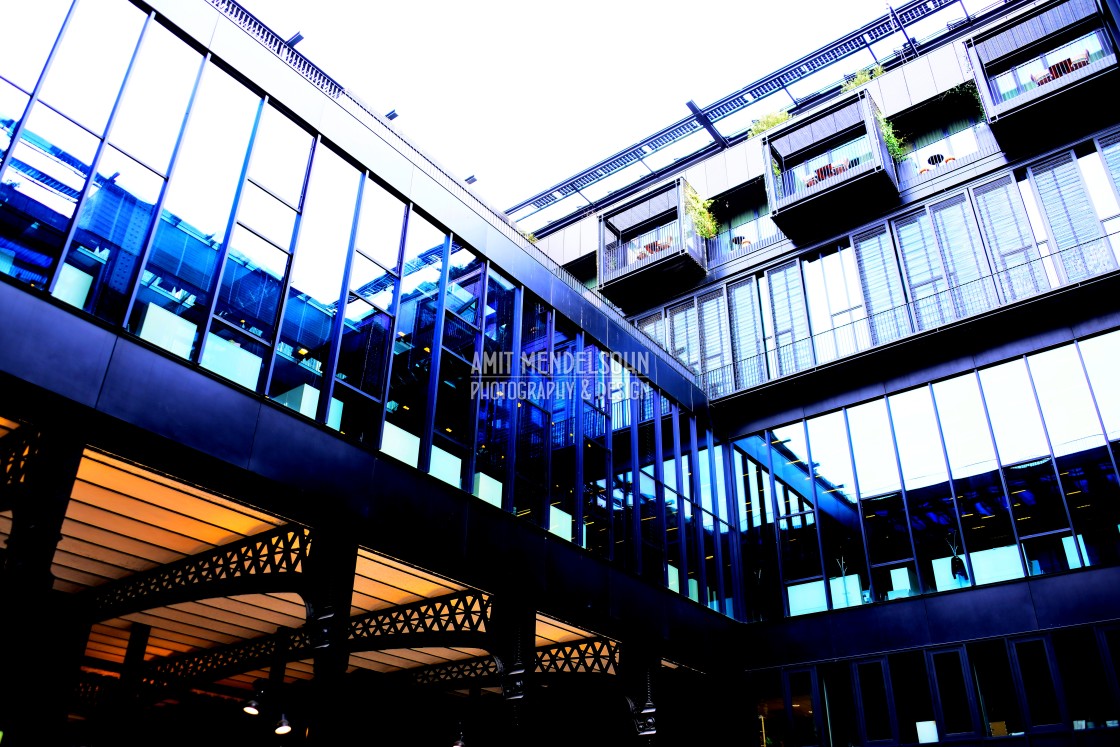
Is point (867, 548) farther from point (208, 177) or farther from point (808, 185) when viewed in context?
point (208, 177)

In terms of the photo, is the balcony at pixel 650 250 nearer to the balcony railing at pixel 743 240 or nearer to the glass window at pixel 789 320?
the balcony railing at pixel 743 240

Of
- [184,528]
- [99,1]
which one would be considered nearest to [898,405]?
[184,528]

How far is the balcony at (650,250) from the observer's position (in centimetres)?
2206

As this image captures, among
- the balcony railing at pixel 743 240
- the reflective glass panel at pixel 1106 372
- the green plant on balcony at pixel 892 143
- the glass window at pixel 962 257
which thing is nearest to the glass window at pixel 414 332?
the balcony railing at pixel 743 240

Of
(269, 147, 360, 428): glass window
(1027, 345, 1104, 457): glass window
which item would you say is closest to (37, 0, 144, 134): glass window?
(269, 147, 360, 428): glass window

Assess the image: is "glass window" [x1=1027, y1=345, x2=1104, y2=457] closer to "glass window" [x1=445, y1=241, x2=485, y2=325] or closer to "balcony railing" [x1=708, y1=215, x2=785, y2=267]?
Answer: "balcony railing" [x1=708, y1=215, x2=785, y2=267]

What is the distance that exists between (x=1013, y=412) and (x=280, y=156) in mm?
13821

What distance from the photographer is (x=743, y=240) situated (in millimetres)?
22500

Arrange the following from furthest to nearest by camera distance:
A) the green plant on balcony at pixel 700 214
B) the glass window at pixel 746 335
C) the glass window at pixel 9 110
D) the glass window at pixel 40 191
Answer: the green plant on balcony at pixel 700 214 < the glass window at pixel 746 335 < the glass window at pixel 9 110 < the glass window at pixel 40 191

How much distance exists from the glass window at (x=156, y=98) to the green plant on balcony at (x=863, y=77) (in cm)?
1711

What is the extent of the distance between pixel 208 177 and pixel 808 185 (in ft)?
47.9

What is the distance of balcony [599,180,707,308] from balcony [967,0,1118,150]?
23.8 ft

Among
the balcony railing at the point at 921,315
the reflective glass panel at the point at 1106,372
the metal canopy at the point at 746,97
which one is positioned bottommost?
the reflective glass panel at the point at 1106,372

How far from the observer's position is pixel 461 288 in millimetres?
13383
